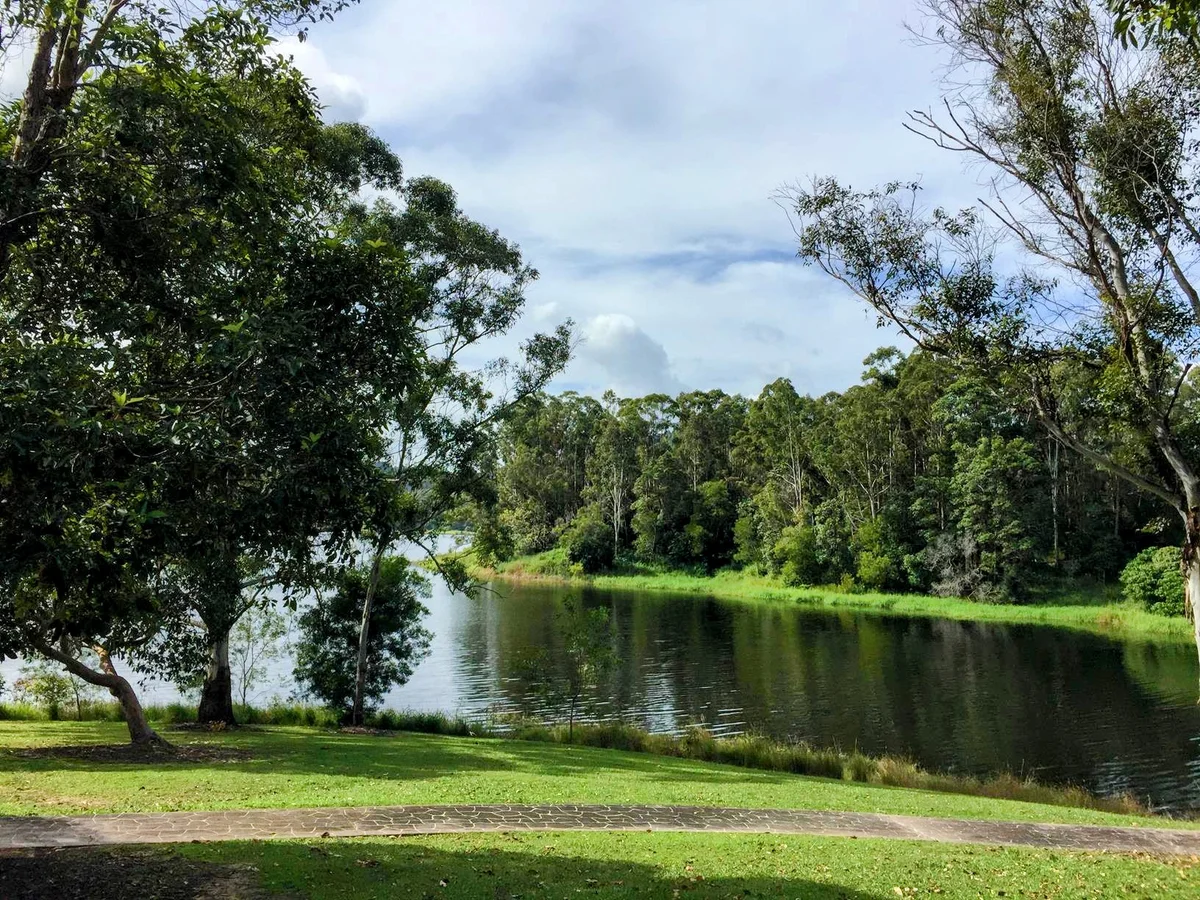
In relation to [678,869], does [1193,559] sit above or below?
above

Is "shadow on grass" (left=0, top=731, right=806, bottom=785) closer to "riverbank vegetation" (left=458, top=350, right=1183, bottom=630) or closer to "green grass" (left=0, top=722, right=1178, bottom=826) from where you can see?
"green grass" (left=0, top=722, right=1178, bottom=826)

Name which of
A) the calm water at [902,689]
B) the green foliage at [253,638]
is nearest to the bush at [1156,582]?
the calm water at [902,689]

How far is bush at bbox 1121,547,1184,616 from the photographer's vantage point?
4044cm

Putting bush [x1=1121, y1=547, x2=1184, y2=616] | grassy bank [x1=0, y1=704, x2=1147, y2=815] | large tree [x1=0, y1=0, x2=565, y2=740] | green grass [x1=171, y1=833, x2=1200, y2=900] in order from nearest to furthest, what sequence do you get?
1. large tree [x1=0, y1=0, x2=565, y2=740]
2. green grass [x1=171, y1=833, x2=1200, y2=900]
3. grassy bank [x1=0, y1=704, x2=1147, y2=815]
4. bush [x1=1121, y1=547, x2=1184, y2=616]

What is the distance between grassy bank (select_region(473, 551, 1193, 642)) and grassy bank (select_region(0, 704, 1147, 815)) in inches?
358

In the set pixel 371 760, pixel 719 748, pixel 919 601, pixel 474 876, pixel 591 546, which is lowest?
pixel 719 748

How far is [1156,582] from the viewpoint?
4162 cm

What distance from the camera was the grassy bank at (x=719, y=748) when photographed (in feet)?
53.8

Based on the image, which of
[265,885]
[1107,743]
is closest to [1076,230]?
[265,885]

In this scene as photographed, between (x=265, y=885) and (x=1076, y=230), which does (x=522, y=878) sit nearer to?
(x=265, y=885)

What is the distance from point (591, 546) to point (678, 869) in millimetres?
65281

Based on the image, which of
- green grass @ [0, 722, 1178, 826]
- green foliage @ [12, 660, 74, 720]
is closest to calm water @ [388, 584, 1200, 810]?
green grass @ [0, 722, 1178, 826]

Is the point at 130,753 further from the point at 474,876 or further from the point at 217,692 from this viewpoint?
the point at 474,876

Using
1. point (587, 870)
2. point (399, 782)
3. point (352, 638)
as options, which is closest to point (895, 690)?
point (352, 638)
